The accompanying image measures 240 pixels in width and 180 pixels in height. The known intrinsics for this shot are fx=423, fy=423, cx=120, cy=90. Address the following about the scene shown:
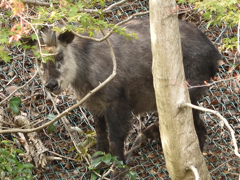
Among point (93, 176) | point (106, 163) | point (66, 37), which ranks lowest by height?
point (93, 176)

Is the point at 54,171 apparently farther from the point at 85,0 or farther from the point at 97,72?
the point at 85,0

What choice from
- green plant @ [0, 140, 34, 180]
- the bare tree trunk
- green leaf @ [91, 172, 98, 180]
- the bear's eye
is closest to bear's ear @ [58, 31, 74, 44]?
the bear's eye

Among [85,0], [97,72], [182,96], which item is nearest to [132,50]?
[97,72]

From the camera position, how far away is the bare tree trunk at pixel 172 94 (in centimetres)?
288

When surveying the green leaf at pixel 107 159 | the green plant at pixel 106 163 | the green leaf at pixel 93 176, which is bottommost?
the green leaf at pixel 93 176

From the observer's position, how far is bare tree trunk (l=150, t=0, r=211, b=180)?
2.88m

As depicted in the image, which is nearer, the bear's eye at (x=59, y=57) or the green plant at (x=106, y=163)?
the green plant at (x=106, y=163)

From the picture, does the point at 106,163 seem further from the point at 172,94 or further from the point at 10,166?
the point at 172,94

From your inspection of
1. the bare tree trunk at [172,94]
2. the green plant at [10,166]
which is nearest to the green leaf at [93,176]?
the green plant at [10,166]

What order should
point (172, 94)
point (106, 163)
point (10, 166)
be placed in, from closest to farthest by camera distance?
point (172, 94), point (106, 163), point (10, 166)

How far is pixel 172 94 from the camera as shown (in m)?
3.03

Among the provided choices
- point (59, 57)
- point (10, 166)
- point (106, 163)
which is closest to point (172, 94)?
point (106, 163)

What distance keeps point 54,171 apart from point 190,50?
2116 millimetres

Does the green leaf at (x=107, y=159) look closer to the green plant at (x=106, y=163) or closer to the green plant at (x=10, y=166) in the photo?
Result: the green plant at (x=106, y=163)
